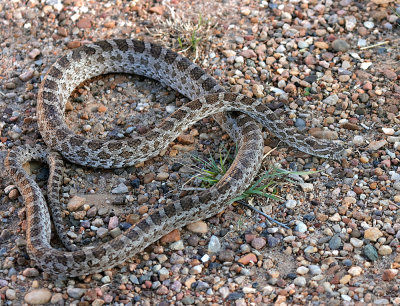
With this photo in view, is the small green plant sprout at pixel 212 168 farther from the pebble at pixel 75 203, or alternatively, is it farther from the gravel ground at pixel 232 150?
the pebble at pixel 75 203

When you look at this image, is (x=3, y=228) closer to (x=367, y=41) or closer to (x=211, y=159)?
(x=211, y=159)

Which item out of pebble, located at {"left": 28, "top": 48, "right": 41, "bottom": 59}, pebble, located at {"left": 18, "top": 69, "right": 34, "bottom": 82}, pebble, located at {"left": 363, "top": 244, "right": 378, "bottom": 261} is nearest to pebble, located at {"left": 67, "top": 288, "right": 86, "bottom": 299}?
pebble, located at {"left": 363, "top": 244, "right": 378, "bottom": 261}

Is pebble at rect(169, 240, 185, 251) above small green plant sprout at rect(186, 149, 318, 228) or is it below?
below

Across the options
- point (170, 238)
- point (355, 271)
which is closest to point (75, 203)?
point (170, 238)

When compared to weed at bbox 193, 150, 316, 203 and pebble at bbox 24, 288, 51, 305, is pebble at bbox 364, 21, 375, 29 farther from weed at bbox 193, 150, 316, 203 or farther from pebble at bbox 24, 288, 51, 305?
pebble at bbox 24, 288, 51, 305

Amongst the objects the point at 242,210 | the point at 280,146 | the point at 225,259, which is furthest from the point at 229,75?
the point at 225,259

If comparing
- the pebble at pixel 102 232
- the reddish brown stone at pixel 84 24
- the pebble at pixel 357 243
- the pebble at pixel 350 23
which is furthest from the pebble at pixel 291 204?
the reddish brown stone at pixel 84 24
